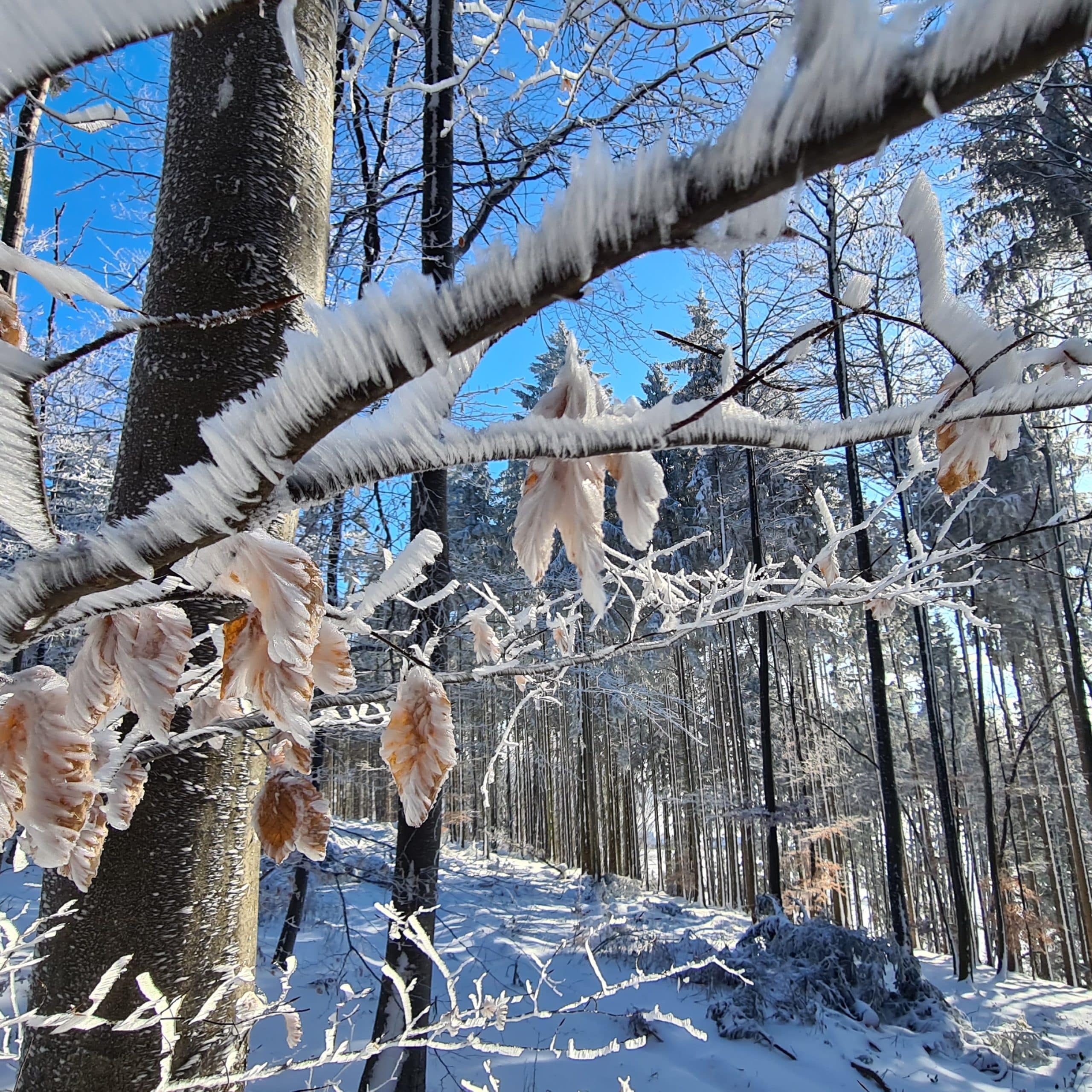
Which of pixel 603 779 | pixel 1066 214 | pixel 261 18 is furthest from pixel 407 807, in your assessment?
pixel 603 779

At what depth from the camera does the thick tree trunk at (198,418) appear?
1006 millimetres

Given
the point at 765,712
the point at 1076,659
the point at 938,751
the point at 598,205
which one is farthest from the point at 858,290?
the point at 938,751

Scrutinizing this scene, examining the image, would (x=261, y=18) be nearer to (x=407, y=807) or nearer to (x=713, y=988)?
(x=407, y=807)

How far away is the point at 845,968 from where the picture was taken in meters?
6.23

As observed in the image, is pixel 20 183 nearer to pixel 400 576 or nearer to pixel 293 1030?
pixel 400 576

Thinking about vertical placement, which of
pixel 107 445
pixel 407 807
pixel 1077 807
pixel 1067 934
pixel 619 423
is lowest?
pixel 1067 934

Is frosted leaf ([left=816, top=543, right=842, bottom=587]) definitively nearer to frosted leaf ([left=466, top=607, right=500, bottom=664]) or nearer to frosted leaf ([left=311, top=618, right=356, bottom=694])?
frosted leaf ([left=466, top=607, right=500, bottom=664])

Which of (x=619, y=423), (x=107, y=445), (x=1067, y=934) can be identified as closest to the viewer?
(x=619, y=423)

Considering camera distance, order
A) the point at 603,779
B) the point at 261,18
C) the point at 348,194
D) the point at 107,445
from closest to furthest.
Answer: the point at 261,18 → the point at 348,194 → the point at 107,445 → the point at 603,779

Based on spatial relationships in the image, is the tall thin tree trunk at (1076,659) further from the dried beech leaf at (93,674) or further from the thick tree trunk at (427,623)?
the dried beech leaf at (93,674)

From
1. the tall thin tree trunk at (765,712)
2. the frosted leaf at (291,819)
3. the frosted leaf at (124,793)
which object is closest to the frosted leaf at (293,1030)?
the frosted leaf at (291,819)

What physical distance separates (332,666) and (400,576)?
0.18m

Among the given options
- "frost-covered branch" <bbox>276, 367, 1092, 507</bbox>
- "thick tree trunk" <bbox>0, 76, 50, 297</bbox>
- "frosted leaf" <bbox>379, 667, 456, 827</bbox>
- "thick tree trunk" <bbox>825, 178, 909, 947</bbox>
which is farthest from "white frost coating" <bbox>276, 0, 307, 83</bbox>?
"thick tree trunk" <bbox>825, 178, 909, 947</bbox>

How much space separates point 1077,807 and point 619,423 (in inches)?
970
